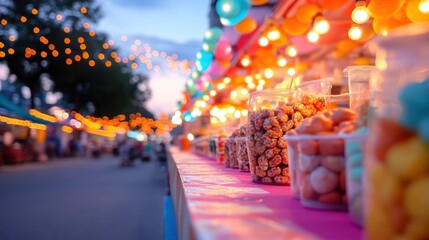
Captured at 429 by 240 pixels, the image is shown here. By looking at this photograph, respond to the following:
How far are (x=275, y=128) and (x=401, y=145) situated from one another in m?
1.09

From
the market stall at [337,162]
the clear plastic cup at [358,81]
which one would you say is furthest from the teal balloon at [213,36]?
the clear plastic cup at [358,81]

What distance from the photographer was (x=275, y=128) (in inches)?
68.9

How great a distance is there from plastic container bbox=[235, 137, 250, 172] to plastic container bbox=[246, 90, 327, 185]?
36cm

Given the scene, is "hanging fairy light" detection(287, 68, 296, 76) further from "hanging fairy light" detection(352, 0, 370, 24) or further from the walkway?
"hanging fairy light" detection(352, 0, 370, 24)

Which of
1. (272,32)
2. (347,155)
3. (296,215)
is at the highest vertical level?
(272,32)

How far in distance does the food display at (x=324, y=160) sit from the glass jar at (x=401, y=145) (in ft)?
1.15

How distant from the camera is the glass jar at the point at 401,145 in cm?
63

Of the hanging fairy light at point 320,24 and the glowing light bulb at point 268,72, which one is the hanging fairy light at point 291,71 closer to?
the glowing light bulb at point 268,72

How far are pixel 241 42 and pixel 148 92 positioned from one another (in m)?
48.2

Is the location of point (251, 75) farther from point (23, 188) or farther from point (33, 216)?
point (23, 188)

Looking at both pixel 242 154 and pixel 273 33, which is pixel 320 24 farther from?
pixel 242 154

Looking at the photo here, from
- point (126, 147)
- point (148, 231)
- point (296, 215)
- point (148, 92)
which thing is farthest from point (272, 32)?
point (148, 92)

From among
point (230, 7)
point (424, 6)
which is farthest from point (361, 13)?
point (230, 7)

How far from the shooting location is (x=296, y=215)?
3.37 ft
